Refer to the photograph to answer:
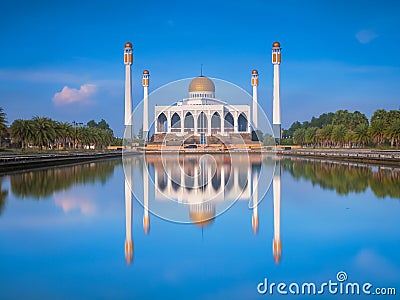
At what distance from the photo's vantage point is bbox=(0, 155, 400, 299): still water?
432 cm

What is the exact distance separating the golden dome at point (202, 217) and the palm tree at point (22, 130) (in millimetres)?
18994

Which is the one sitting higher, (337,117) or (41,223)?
(337,117)

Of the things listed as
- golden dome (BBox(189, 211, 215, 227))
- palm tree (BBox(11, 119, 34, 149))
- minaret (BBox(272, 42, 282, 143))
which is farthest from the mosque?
golden dome (BBox(189, 211, 215, 227))

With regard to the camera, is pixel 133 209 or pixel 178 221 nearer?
pixel 178 221

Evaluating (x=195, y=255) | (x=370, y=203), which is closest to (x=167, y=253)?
(x=195, y=255)

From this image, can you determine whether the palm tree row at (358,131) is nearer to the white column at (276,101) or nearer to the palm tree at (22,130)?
the white column at (276,101)

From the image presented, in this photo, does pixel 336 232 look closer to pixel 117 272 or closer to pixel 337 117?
pixel 117 272

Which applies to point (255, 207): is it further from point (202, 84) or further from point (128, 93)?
point (202, 84)

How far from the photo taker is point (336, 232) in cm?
625

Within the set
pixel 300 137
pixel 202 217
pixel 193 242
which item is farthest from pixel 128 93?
pixel 193 242

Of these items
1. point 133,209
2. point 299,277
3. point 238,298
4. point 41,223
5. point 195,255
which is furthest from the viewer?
point 133,209

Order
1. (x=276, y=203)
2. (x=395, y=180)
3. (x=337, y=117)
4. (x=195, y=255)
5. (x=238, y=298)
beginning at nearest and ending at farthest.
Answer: (x=238, y=298) → (x=195, y=255) → (x=276, y=203) → (x=395, y=180) → (x=337, y=117)

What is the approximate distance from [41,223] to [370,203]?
5.23 m

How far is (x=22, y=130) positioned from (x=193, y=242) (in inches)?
821
